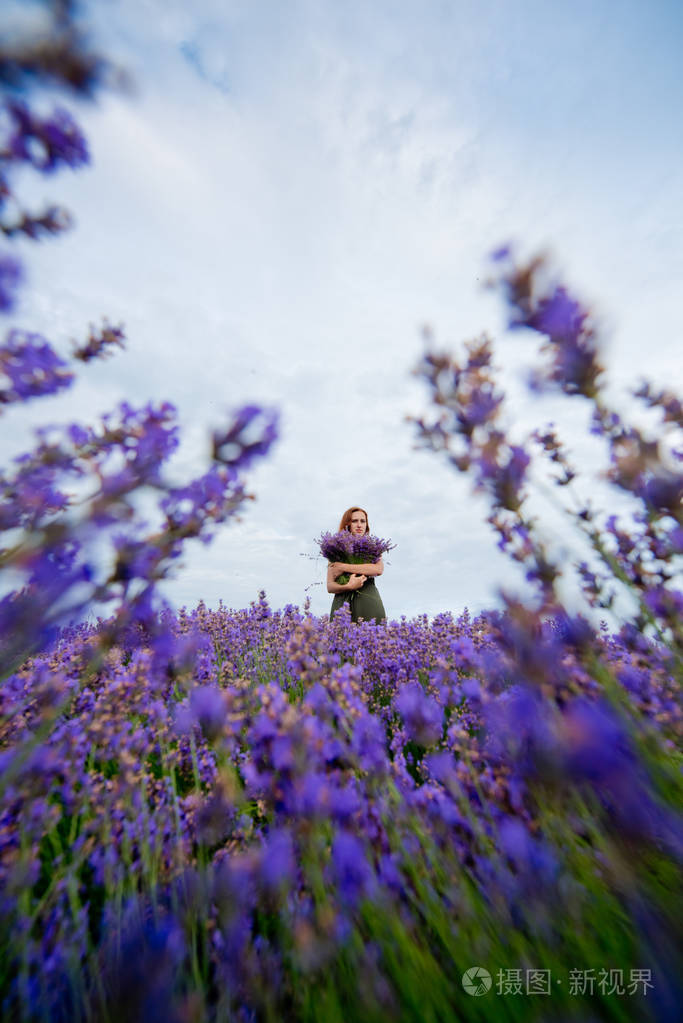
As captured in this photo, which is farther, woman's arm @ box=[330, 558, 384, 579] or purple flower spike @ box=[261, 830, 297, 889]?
woman's arm @ box=[330, 558, 384, 579]

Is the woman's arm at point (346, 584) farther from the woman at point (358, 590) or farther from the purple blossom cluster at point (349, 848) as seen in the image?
the purple blossom cluster at point (349, 848)

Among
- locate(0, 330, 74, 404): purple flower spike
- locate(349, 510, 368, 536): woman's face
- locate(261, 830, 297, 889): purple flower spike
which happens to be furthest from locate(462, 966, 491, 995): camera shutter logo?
locate(349, 510, 368, 536): woman's face

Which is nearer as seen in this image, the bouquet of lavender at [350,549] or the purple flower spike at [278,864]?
the purple flower spike at [278,864]

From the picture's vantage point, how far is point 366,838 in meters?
1.11

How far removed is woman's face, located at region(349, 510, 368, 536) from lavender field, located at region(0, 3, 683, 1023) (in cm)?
560

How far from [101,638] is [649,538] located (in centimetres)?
190

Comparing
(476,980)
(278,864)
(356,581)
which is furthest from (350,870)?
(356,581)

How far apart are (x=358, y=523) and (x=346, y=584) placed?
1.25 m

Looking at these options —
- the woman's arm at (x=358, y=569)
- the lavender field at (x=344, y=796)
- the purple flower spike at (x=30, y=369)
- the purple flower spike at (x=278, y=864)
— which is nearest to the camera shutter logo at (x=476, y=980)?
the lavender field at (x=344, y=796)

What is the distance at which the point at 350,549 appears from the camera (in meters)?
6.44

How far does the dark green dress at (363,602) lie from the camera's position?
635 centimetres

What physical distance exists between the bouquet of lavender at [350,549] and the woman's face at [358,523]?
0.55 metres

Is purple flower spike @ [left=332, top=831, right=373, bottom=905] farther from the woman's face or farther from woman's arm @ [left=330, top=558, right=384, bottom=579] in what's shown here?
the woman's face

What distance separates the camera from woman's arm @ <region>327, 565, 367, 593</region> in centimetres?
630
